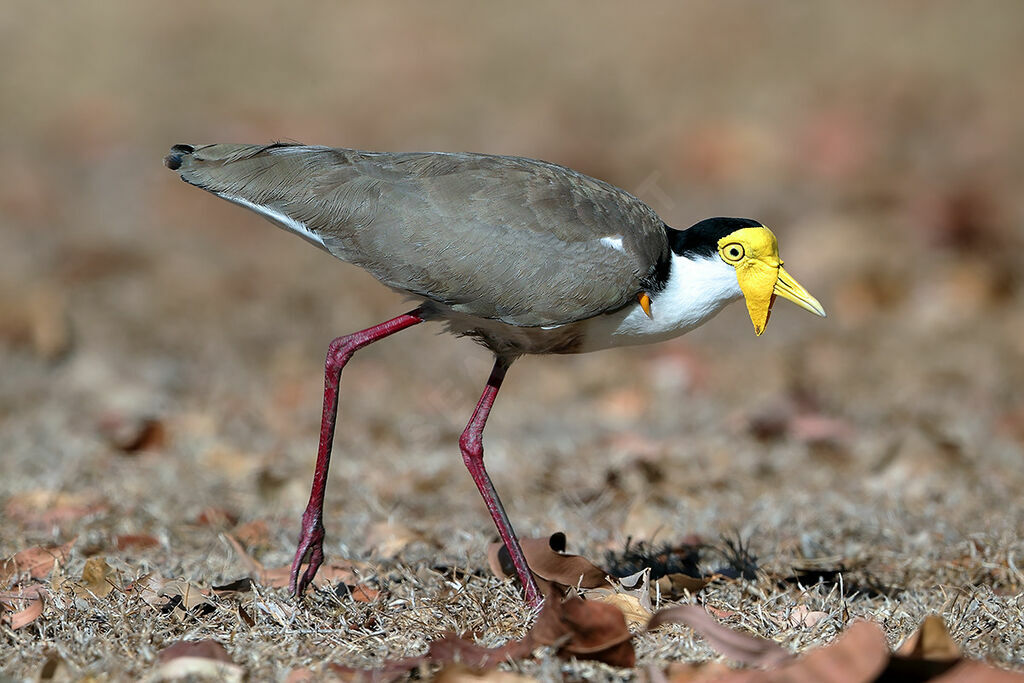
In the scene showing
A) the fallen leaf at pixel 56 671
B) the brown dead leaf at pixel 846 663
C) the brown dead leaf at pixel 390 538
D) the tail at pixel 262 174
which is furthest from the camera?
the brown dead leaf at pixel 390 538

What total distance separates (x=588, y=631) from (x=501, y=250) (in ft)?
3.64

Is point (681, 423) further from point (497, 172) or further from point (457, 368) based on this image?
point (497, 172)

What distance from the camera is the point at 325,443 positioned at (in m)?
3.30

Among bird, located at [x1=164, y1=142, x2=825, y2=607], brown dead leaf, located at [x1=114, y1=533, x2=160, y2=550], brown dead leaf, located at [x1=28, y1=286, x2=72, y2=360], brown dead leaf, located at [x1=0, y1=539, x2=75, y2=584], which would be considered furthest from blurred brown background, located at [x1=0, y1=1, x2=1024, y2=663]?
bird, located at [x1=164, y1=142, x2=825, y2=607]

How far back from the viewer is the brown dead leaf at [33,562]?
3.29 meters

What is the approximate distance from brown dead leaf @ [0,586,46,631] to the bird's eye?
2.02 m

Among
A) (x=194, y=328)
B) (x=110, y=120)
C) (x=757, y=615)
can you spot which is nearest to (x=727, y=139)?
(x=194, y=328)

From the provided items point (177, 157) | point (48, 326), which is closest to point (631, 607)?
point (177, 157)

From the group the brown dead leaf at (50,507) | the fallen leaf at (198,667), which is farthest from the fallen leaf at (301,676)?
the brown dead leaf at (50,507)

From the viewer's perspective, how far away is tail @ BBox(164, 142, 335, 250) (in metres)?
3.31

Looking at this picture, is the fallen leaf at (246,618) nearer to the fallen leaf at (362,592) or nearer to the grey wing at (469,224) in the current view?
the fallen leaf at (362,592)

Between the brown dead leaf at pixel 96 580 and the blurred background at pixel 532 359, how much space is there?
45 centimetres

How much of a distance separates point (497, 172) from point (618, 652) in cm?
142

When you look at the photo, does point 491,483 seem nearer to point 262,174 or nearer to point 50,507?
point 262,174
